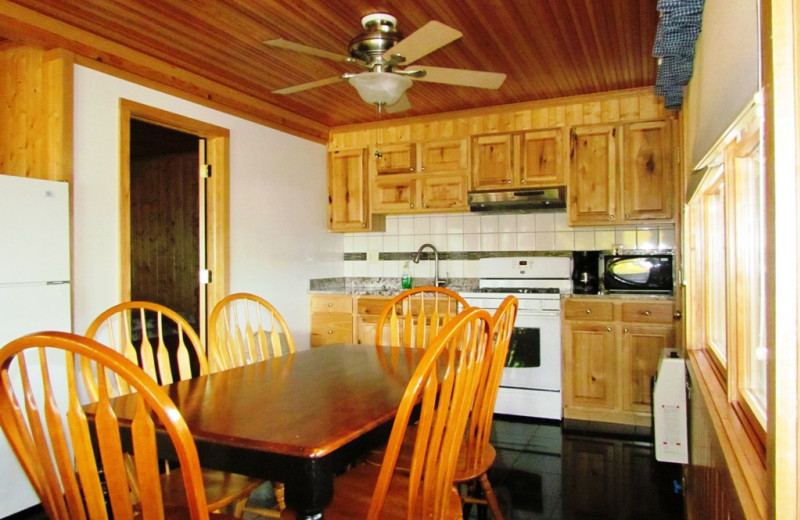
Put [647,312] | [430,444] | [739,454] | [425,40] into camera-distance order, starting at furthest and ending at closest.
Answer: [647,312] → [425,40] → [430,444] → [739,454]

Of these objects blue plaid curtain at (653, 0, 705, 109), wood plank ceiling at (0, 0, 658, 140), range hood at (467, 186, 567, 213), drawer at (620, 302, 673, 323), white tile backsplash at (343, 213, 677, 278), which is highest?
wood plank ceiling at (0, 0, 658, 140)

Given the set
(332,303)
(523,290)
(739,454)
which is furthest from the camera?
(332,303)

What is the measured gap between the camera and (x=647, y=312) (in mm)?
3367

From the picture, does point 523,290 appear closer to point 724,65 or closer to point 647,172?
point 647,172

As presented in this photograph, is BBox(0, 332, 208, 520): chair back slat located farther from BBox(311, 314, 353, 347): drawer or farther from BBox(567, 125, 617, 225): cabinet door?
BBox(567, 125, 617, 225): cabinet door

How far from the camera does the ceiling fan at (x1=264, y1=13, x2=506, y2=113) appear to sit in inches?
80.1

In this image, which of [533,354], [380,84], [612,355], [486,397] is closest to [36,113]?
[380,84]

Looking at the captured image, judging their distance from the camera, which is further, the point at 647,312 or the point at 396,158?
the point at 396,158

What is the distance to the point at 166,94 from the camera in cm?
310

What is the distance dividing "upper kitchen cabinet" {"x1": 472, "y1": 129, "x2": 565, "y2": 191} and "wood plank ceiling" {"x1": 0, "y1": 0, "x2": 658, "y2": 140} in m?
0.32

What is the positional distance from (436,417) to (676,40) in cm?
177

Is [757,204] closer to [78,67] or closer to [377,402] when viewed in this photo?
Answer: [377,402]

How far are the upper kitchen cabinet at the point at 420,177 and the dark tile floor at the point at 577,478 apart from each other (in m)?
1.75

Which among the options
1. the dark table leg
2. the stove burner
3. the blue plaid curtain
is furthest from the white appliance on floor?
the dark table leg
